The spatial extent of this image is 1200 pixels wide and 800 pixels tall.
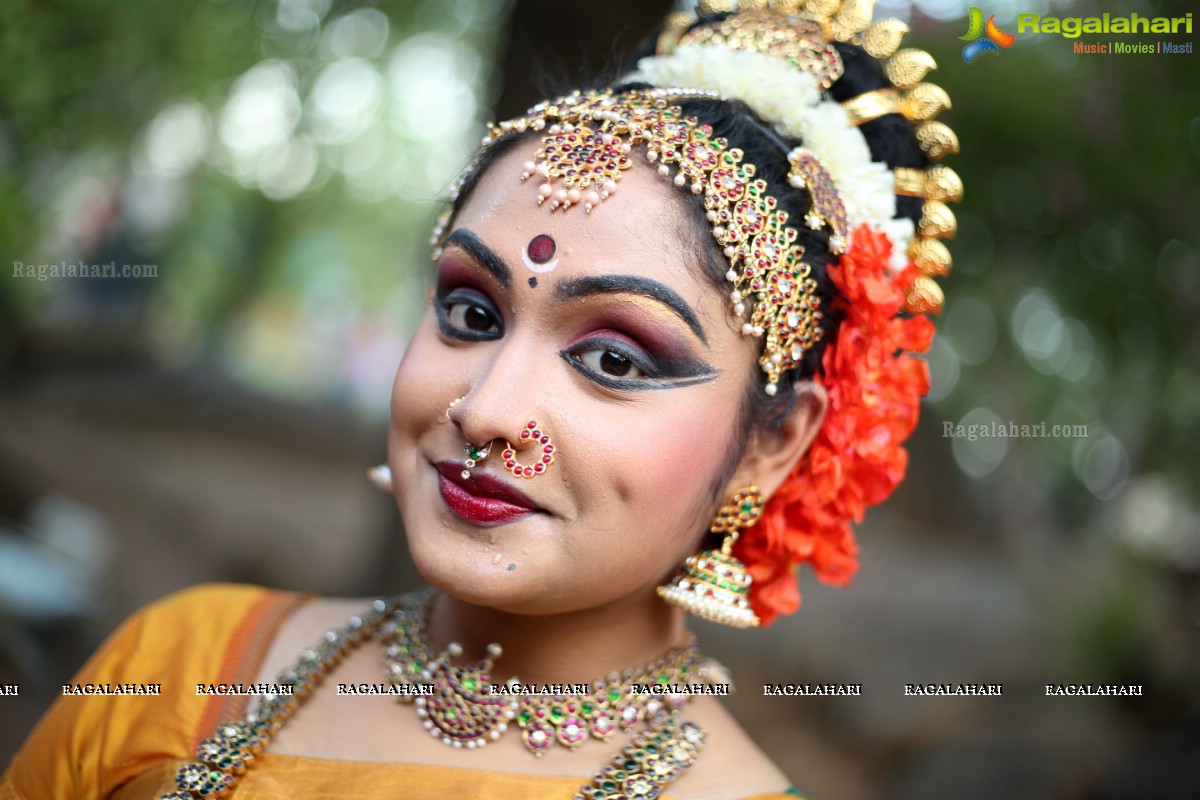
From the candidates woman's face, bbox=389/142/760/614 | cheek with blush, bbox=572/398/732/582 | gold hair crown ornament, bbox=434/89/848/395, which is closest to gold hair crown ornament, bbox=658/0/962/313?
gold hair crown ornament, bbox=434/89/848/395

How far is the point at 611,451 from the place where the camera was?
1.73 m

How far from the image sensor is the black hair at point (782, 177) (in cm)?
192

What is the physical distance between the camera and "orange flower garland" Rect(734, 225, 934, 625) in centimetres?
201

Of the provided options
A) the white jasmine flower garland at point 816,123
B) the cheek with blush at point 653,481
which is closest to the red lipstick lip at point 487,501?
the cheek with blush at point 653,481

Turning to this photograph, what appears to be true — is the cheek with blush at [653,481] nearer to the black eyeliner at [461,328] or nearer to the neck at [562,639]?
the neck at [562,639]

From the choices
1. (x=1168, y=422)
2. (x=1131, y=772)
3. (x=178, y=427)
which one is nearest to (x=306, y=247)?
(x=178, y=427)

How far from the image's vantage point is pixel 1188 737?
4.63 metres

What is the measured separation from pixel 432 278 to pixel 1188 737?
4539 mm

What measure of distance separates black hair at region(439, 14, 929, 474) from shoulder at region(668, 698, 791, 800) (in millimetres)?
557

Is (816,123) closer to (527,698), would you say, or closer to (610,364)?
(610,364)

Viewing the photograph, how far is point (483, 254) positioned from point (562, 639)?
819 millimetres

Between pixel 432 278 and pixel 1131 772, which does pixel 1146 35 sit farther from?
pixel 432 278

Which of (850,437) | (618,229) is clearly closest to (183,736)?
(618,229)

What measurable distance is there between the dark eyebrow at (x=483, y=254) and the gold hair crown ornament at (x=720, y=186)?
5.7 inches
